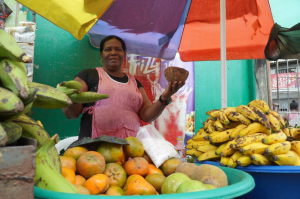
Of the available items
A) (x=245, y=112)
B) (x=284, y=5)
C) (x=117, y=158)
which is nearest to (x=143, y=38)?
(x=245, y=112)

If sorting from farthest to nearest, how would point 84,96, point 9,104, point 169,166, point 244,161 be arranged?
point 244,161
point 169,166
point 84,96
point 9,104

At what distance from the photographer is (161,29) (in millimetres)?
3189

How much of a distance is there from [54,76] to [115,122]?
1319 millimetres

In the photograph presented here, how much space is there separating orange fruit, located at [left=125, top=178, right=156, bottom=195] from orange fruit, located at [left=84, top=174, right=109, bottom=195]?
0.32 ft

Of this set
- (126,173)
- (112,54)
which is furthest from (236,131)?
(112,54)

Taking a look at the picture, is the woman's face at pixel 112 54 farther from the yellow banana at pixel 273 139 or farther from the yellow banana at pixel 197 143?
the yellow banana at pixel 273 139

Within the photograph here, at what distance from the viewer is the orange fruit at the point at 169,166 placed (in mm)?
1244

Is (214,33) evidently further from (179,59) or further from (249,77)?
(249,77)

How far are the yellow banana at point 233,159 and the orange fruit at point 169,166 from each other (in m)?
0.44

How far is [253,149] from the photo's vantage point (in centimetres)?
150

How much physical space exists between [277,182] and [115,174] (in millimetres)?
947

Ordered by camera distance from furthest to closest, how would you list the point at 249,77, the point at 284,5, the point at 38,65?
the point at 249,77 < the point at 284,5 < the point at 38,65

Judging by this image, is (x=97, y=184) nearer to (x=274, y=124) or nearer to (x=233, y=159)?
(x=233, y=159)

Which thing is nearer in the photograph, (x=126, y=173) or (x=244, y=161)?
(x=126, y=173)
